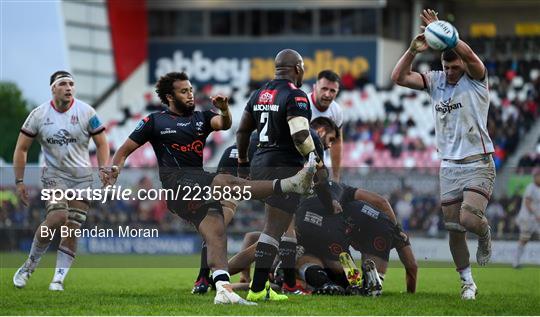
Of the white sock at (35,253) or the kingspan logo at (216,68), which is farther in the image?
the kingspan logo at (216,68)

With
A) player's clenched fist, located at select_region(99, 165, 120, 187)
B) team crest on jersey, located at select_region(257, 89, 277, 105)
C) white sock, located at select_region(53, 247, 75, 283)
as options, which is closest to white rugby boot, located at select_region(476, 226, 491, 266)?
team crest on jersey, located at select_region(257, 89, 277, 105)

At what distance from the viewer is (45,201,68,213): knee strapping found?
1289 cm

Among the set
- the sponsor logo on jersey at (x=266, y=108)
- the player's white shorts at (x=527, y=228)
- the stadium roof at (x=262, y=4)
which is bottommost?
the player's white shorts at (x=527, y=228)

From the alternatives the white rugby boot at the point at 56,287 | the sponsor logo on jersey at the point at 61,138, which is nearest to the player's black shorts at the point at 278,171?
the white rugby boot at the point at 56,287

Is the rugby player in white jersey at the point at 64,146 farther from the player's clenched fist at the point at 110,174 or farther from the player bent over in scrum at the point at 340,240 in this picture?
the player bent over in scrum at the point at 340,240

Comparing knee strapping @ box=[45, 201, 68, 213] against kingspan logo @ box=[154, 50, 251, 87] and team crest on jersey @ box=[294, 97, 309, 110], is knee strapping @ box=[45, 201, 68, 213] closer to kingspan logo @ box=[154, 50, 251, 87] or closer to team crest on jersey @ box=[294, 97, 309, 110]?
team crest on jersey @ box=[294, 97, 309, 110]

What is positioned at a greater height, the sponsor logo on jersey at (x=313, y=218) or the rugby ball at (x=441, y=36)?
the rugby ball at (x=441, y=36)

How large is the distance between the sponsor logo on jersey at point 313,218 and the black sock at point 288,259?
0.50 meters

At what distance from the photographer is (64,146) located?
537 inches

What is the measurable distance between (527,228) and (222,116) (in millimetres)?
9335

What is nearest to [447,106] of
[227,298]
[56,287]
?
[227,298]

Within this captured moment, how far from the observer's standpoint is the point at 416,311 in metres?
9.95

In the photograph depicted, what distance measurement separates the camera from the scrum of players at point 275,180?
1062 centimetres

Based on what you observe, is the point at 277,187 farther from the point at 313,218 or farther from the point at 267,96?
the point at 313,218
